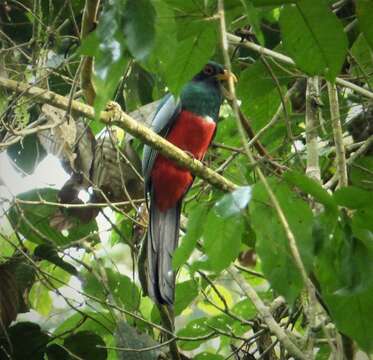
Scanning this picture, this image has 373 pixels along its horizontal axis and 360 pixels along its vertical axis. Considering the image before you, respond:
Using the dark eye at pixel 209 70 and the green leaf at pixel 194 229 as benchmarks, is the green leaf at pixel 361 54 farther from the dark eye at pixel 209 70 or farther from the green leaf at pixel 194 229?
the green leaf at pixel 194 229

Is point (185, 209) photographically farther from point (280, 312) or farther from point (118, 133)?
point (280, 312)

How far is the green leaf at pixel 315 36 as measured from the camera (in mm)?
1836

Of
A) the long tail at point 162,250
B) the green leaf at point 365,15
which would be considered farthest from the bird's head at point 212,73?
the green leaf at point 365,15

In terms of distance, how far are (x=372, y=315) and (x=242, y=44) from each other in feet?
4.57

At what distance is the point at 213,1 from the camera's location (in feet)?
6.19

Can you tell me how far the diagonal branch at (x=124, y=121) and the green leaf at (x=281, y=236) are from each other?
0.68 metres

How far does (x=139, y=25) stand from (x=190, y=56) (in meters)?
0.58

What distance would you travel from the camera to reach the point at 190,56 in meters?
1.92

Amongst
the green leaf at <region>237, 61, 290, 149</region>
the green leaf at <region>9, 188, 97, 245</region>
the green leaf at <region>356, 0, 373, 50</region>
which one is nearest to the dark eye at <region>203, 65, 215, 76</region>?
the green leaf at <region>237, 61, 290, 149</region>

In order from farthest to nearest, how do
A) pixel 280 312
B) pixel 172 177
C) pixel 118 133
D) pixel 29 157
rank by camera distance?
1. pixel 172 177
2. pixel 118 133
3. pixel 29 157
4. pixel 280 312

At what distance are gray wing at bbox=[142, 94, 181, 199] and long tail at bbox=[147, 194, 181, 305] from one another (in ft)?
0.57

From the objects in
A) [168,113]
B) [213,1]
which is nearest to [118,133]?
[168,113]

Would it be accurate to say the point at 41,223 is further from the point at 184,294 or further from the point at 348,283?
the point at 348,283

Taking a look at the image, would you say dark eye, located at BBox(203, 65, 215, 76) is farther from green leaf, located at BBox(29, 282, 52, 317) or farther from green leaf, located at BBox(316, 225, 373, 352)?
green leaf, located at BBox(316, 225, 373, 352)
